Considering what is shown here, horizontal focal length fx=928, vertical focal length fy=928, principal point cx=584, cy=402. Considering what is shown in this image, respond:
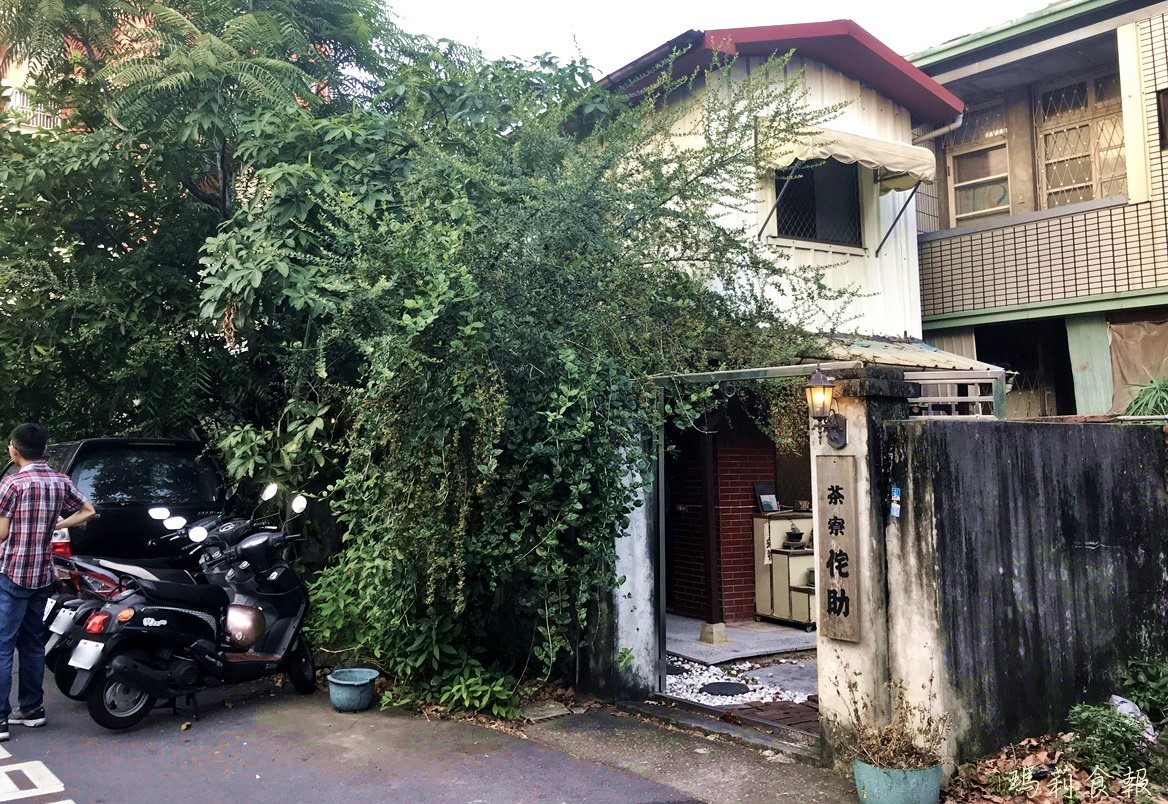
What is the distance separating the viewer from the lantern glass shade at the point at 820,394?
5.46 m

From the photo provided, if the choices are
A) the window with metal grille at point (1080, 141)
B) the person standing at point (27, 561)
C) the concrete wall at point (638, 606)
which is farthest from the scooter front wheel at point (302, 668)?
the window with metal grille at point (1080, 141)

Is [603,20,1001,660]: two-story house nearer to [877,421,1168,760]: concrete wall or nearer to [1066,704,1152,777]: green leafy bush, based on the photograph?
[877,421,1168,760]: concrete wall

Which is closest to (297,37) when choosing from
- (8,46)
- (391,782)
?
(8,46)

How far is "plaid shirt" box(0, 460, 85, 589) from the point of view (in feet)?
20.5

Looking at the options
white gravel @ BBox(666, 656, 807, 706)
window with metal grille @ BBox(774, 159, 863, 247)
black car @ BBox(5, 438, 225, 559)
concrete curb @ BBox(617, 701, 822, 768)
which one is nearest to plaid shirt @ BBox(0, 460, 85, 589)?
black car @ BBox(5, 438, 225, 559)

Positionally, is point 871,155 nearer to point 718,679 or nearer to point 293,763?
point 718,679

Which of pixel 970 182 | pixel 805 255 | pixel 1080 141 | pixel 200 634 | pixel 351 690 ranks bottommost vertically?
pixel 351 690

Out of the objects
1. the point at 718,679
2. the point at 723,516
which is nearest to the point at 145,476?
the point at 718,679

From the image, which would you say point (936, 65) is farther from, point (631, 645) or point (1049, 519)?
point (631, 645)

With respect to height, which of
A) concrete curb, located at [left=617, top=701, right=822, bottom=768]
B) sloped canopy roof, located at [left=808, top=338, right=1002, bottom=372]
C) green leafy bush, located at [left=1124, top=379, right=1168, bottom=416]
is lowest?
concrete curb, located at [left=617, top=701, right=822, bottom=768]

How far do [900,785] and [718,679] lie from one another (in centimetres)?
335

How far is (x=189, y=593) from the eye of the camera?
257 inches

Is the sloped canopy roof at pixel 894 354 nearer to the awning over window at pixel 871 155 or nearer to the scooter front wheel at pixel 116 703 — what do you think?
the awning over window at pixel 871 155

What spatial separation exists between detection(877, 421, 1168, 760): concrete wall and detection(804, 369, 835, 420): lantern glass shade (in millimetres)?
381
